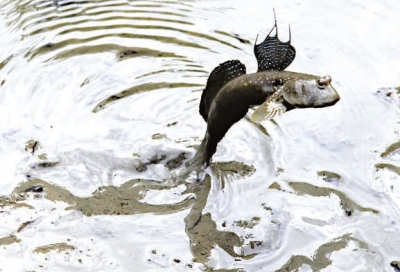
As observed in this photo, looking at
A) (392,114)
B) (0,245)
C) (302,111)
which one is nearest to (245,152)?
(302,111)

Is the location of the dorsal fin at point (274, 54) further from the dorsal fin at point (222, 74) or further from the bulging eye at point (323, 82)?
the bulging eye at point (323, 82)

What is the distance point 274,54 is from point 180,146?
2.35 ft

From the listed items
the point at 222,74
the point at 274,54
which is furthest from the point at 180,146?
the point at 274,54

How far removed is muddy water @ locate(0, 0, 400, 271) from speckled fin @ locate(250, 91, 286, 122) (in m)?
0.61

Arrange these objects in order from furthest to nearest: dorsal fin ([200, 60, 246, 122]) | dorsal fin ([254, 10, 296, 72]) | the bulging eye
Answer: dorsal fin ([200, 60, 246, 122])
dorsal fin ([254, 10, 296, 72])
the bulging eye

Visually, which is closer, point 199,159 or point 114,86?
point 199,159

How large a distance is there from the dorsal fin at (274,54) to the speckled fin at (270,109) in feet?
0.84

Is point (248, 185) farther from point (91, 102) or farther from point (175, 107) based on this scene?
point (91, 102)

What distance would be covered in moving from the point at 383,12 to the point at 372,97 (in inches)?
29.9

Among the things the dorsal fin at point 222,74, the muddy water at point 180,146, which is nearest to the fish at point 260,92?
the dorsal fin at point 222,74

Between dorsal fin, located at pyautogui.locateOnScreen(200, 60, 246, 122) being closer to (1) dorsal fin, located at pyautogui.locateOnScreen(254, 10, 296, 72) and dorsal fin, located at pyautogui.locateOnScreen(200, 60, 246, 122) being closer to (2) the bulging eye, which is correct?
(1) dorsal fin, located at pyautogui.locateOnScreen(254, 10, 296, 72)

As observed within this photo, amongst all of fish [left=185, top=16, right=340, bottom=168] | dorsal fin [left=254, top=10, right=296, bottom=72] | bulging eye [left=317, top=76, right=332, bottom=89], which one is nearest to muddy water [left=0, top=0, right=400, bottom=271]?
fish [left=185, top=16, right=340, bottom=168]

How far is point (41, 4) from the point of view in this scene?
4.09m

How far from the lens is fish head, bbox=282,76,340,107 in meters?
2.24
